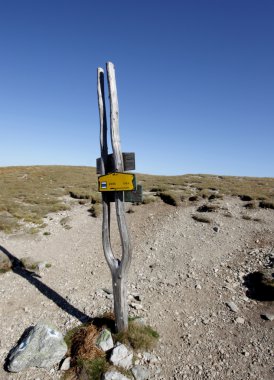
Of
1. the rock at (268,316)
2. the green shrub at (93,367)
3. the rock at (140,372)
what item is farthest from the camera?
the rock at (268,316)

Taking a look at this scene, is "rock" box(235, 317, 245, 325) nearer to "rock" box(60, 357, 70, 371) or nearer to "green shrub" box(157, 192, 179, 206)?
"rock" box(60, 357, 70, 371)

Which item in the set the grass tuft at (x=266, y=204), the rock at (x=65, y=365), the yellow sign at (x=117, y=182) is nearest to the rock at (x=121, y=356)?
the rock at (x=65, y=365)

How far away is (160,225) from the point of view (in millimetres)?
15812

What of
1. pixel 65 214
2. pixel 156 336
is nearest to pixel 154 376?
pixel 156 336

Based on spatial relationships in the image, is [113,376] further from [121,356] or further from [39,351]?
[39,351]

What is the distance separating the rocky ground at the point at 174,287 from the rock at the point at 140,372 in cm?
23

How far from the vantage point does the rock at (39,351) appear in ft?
20.5

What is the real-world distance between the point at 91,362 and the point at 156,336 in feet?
6.07

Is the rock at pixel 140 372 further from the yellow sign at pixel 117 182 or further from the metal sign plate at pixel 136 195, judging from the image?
the yellow sign at pixel 117 182

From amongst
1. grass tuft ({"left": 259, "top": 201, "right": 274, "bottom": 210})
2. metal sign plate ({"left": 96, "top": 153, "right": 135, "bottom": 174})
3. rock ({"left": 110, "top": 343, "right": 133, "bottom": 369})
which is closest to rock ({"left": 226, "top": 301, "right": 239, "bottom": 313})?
rock ({"left": 110, "top": 343, "right": 133, "bottom": 369})

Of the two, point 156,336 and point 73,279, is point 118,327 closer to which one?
point 156,336

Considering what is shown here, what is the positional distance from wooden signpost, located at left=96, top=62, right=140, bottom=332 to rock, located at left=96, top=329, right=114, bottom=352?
32cm

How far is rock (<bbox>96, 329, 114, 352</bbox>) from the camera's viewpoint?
651 centimetres

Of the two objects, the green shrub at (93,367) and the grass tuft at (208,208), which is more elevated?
the grass tuft at (208,208)
